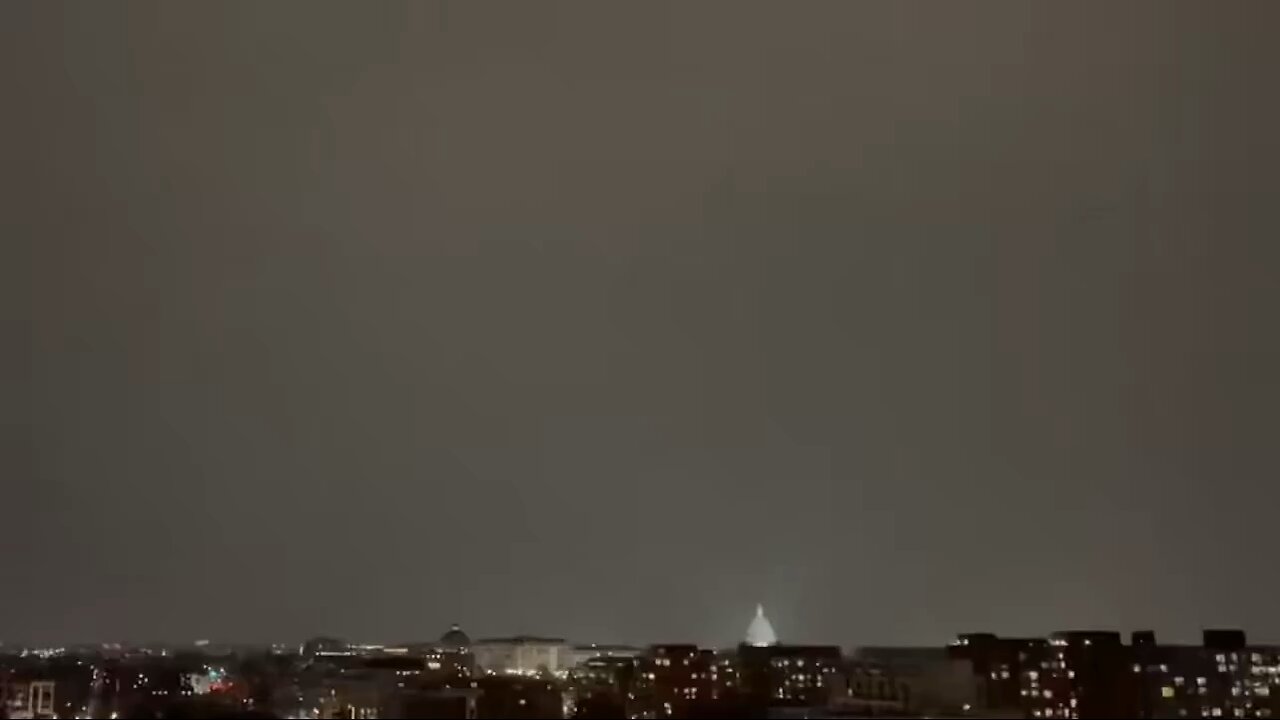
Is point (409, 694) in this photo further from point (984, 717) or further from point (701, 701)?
point (984, 717)

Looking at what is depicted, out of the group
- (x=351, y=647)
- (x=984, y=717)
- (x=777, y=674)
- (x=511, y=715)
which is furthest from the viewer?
(x=351, y=647)

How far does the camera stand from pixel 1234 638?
15750 mm

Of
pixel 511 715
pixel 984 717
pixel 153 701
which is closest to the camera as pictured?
pixel 984 717

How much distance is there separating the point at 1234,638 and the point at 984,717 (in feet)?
17.7

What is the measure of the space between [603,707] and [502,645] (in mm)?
18419

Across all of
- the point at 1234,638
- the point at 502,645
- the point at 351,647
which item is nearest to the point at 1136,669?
the point at 1234,638

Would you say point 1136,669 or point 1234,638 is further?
point 1234,638

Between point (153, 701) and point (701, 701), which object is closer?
point (701, 701)

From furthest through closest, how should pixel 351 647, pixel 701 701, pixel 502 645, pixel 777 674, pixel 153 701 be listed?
1. pixel 351 647
2. pixel 502 645
3. pixel 777 674
4. pixel 153 701
5. pixel 701 701

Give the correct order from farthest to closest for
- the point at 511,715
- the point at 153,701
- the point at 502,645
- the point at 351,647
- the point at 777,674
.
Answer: the point at 351,647
the point at 502,645
the point at 777,674
the point at 153,701
the point at 511,715

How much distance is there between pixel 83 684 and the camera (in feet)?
62.8

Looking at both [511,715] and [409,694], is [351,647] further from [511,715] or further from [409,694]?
[511,715]

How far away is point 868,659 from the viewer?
18453mm

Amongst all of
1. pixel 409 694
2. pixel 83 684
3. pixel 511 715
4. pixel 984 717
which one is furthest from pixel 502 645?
pixel 984 717
